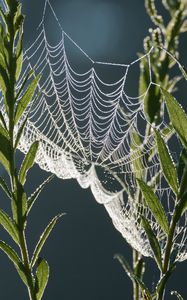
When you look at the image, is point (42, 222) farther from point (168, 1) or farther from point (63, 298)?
point (168, 1)

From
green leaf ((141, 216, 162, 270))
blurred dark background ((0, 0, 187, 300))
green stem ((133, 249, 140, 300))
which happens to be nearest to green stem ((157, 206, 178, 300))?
green leaf ((141, 216, 162, 270))

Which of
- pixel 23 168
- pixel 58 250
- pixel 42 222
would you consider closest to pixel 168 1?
pixel 23 168

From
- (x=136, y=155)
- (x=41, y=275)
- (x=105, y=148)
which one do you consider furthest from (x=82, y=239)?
(x=41, y=275)

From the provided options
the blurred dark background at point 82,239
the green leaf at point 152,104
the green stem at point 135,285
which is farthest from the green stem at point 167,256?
the blurred dark background at point 82,239

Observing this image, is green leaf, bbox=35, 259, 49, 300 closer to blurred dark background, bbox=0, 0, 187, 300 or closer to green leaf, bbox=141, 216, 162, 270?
green leaf, bbox=141, 216, 162, 270

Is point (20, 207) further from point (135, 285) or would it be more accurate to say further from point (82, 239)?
point (82, 239)
